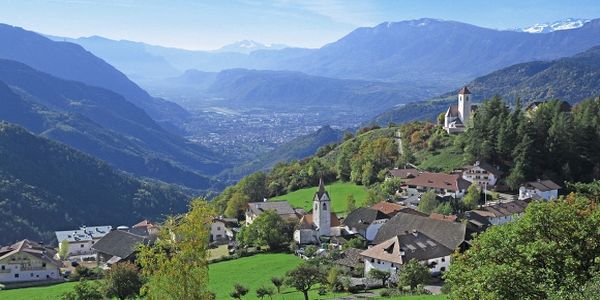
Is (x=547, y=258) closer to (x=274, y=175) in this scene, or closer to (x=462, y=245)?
(x=462, y=245)

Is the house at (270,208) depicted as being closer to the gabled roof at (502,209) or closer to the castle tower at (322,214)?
the castle tower at (322,214)

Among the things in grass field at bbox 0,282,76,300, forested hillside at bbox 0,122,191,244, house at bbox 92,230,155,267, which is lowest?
forested hillside at bbox 0,122,191,244

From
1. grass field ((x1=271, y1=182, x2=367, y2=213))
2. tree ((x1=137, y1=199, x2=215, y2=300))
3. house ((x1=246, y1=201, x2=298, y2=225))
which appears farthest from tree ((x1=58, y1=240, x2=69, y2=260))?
tree ((x1=137, y1=199, x2=215, y2=300))

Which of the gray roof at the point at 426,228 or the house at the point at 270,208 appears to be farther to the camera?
the house at the point at 270,208

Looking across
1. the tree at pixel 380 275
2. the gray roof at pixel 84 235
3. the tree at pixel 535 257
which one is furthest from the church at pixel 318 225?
the tree at pixel 535 257

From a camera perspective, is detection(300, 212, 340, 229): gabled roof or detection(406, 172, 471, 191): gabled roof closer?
detection(300, 212, 340, 229): gabled roof

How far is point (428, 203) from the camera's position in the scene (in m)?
69.4

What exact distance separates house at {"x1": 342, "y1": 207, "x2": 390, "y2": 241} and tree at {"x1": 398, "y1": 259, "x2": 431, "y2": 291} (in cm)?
1945

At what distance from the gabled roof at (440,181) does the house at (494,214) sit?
8835mm

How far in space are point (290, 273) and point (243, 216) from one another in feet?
146

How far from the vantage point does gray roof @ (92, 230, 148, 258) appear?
70.1m

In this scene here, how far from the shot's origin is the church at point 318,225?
6431 centimetres

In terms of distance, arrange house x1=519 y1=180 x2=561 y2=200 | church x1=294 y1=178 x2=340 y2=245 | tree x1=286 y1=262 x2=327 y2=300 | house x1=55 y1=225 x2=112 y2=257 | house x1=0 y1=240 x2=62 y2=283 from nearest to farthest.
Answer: tree x1=286 y1=262 x2=327 y2=300
house x1=0 y1=240 x2=62 y2=283
church x1=294 y1=178 x2=340 y2=245
house x1=519 y1=180 x2=561 y2=200
house x1=55 y1=225 x2=112 y2=257

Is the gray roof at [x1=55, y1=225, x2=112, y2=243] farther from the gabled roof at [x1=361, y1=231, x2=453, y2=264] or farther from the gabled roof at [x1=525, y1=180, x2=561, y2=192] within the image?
the gabled roof at [x1=525, y1=180, x2=561, y2=192]
